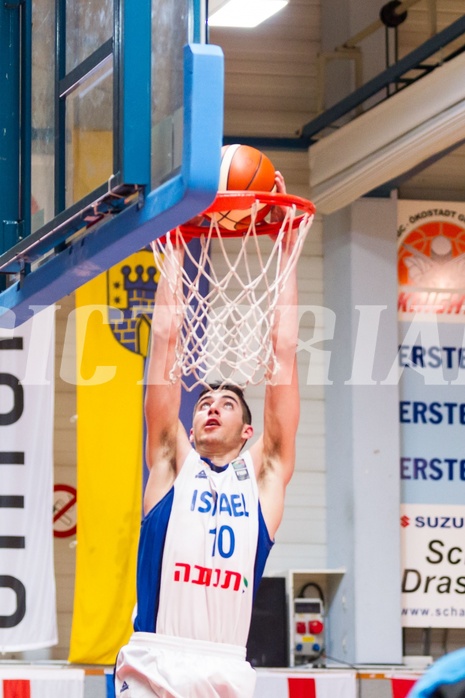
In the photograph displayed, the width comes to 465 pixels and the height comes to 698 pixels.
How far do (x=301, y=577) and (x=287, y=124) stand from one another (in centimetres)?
442

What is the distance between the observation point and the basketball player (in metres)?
6.21

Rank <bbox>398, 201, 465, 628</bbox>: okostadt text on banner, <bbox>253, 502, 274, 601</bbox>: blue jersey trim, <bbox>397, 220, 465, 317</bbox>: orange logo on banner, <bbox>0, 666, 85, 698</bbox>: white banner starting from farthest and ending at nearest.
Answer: <bbox>397, 220, 465, 317</bbox>: orange logo on banner, <bbox>398, 201, 465, 628</bbox>: okostadt text on banner, <bbox>0, 666, 85, 698</bbox>: white banner, <bbox>253, 502, 274, 601</bbox>: blue jersey trim

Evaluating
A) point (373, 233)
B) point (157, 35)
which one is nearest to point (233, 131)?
point (373, 233)

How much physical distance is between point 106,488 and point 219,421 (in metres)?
4.00

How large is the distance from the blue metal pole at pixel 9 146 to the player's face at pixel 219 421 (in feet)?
5.49

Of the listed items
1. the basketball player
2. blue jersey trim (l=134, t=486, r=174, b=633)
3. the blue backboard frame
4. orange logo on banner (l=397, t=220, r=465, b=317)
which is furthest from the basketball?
orange logo on banner (l=397, t=220, r=465, b=317)

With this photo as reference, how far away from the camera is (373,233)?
38.0ft

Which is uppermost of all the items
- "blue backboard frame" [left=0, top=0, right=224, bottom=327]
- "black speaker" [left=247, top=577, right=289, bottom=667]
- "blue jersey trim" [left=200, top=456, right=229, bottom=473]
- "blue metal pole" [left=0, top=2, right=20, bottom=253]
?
"blue metal pole" [left=0, top=2, right=20, bottom=253]

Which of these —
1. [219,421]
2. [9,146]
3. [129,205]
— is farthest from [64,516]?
[129,205]

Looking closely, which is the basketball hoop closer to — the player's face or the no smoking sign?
the player's face

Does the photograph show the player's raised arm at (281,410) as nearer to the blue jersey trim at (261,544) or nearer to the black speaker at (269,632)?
the blue jersey trim at (261,544)

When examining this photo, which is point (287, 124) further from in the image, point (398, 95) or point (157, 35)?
point (157, 35)

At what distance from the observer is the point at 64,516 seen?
11.2 metres

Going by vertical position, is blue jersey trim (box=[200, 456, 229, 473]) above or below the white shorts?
above
